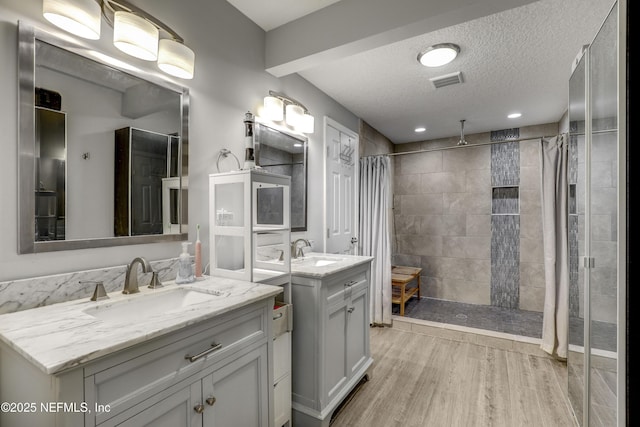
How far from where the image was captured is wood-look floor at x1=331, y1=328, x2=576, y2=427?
1.84 meters

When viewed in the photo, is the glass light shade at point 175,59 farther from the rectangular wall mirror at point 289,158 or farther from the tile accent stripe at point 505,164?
the tile accent stripe at point 505,164

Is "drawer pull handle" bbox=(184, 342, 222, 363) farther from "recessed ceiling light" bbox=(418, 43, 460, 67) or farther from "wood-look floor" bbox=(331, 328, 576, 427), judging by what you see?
"recessed ceiling light" bbox=(418, 43, 460, 67)

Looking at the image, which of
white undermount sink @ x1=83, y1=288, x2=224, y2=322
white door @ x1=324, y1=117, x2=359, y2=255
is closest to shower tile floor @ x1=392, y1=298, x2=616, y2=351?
white door @ x1=324, y1=117, x2=359, y2=255

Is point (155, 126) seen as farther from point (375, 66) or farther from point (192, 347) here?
point (375, 66)

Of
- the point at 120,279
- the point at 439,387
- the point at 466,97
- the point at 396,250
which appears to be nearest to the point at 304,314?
the point at 120,279

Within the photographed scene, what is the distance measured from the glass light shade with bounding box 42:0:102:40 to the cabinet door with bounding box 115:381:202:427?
1.35m

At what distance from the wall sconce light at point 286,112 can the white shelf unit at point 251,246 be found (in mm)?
658

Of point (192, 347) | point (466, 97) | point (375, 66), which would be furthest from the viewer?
point (466, 97)

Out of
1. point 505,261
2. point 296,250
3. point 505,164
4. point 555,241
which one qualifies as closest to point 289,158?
point 296,250

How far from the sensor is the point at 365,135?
3.76 metres

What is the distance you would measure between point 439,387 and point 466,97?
264 cm

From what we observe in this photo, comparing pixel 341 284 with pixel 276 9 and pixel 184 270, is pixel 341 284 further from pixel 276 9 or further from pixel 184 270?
pixel 276 9

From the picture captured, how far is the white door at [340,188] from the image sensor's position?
2873mm

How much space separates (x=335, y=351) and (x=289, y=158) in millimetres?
1446
